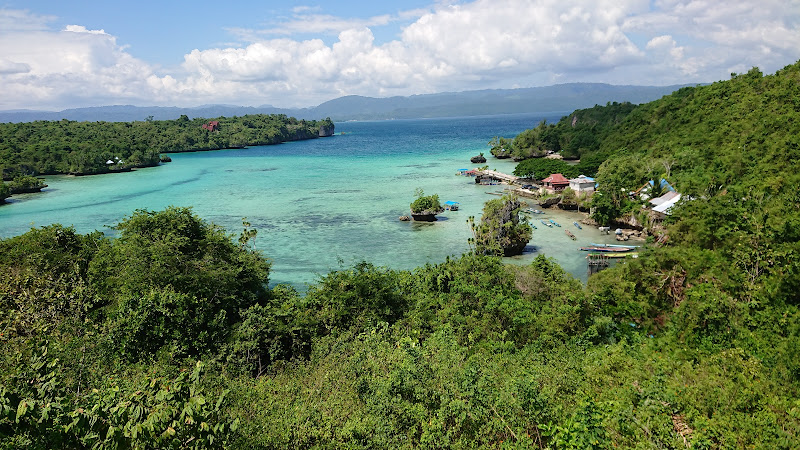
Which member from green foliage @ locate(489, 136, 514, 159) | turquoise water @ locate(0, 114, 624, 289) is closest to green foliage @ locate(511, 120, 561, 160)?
green foliage @ locate(489, 136, 514, 159)

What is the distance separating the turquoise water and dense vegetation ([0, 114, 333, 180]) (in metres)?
4.32

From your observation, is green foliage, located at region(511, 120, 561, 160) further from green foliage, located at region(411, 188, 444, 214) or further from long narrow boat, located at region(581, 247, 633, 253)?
long narrow boat, located at region(581, 247, 633, 253)

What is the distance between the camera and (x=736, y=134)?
3281 centimetres

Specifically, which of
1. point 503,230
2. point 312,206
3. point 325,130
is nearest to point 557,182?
point 503,230

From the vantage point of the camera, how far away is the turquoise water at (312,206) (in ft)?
89.3

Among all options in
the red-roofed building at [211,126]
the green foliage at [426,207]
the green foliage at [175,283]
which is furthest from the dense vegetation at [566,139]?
the red-roofed building at [211,126]

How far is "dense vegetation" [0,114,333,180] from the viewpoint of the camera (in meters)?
64.1

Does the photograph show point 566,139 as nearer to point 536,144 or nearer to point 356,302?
point 536,144

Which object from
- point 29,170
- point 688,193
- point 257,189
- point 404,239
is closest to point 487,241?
point 404,239

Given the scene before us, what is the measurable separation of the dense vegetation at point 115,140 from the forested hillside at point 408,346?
57218 millimetres

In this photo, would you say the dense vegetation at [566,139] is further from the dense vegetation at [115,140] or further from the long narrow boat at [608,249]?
the dense vegetation at [115,140]

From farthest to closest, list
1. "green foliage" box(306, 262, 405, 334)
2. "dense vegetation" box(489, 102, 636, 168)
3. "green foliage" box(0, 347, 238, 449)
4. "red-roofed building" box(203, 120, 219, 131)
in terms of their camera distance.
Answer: "red-roofed building" box(203, 120, 219, 131) < "dense vegetation" box(489, 102, 636, 168) < "green foliage" box(306, 262, 405, 334) < "green foliage" box(0, 347, 238, 449)

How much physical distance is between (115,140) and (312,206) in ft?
205

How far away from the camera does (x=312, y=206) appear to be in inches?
1603
